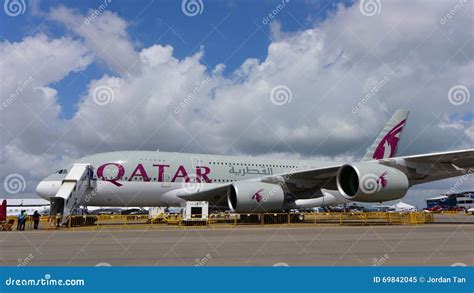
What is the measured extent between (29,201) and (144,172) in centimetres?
6962

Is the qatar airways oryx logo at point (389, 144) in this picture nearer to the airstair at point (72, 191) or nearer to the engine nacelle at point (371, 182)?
the engine nacelle at point (371, 182)

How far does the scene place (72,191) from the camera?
18625mm

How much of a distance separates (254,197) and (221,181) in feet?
11.7

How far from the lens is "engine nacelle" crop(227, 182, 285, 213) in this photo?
20.0m

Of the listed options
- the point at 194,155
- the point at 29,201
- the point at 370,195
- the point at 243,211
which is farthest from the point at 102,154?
the point at 29,201

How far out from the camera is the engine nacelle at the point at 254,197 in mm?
20020

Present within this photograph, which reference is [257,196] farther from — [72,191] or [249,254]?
[249,254]

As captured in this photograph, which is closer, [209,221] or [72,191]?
[72,191]

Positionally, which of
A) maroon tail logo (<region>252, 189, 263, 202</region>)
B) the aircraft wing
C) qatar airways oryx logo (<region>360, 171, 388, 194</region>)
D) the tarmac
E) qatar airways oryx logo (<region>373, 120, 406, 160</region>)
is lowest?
the tarmac

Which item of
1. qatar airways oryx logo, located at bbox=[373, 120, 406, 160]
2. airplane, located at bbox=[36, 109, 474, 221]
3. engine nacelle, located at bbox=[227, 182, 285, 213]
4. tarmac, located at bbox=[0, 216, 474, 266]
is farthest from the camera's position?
qatar airways oryx logo, located at bbox=[373, 120, 406, 160]

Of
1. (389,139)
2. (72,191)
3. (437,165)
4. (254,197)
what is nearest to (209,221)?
(254,197)

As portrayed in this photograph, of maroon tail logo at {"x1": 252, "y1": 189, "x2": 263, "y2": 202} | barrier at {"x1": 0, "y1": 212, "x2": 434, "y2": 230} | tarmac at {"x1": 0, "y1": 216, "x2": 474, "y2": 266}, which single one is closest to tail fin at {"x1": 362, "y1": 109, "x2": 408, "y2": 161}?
barrier at {"x1": 0, "y1": 212, "x2": 434, "y2": 230}

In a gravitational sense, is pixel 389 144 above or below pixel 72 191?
above

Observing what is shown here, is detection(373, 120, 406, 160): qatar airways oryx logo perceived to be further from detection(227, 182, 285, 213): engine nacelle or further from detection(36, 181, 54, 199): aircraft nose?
detection(36, 181, 54, 199): aircraft nose
